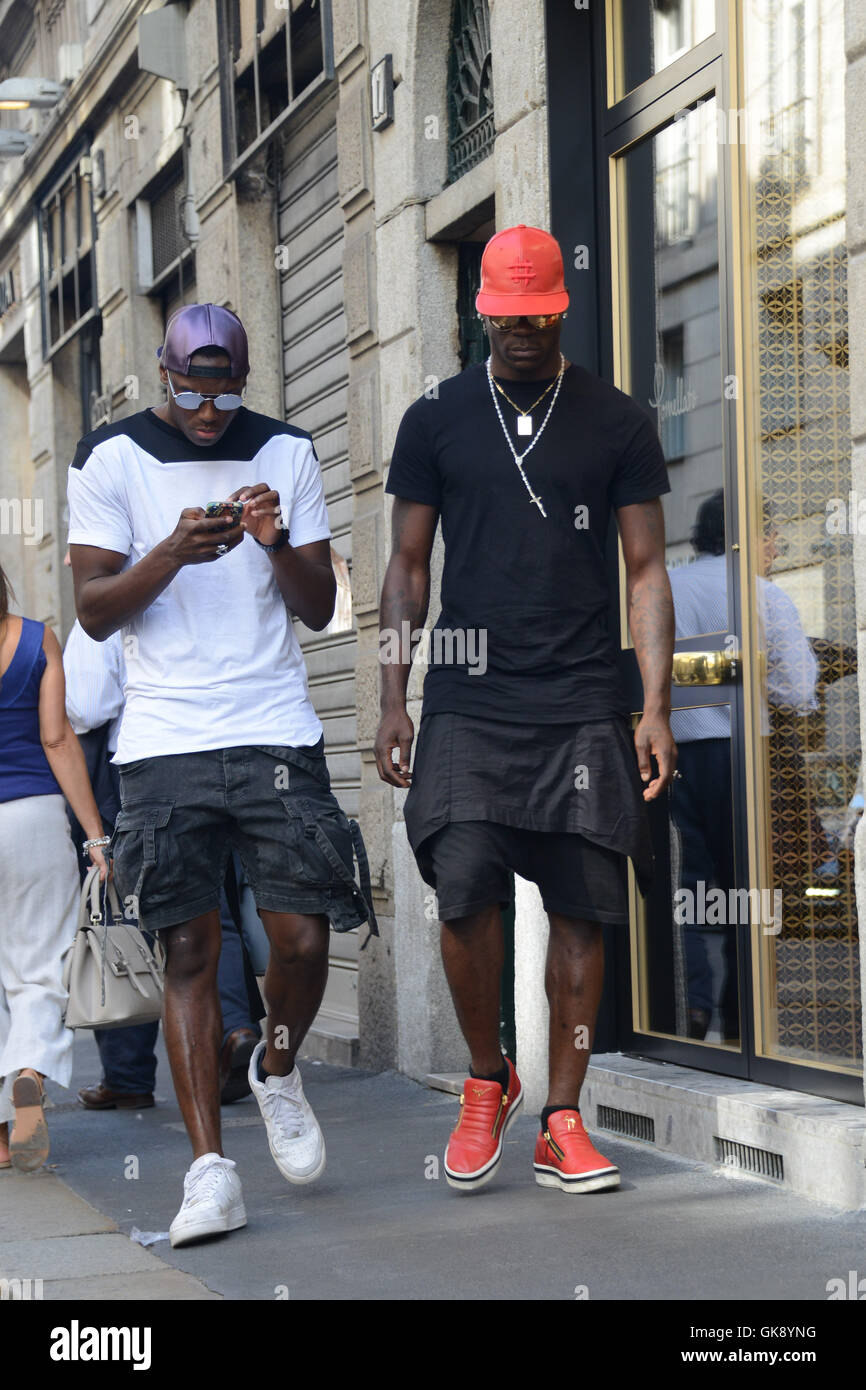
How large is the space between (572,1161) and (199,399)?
6.61ft

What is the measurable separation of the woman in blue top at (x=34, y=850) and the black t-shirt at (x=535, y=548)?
5.15 ft

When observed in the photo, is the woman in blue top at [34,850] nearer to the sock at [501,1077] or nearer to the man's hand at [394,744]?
the man's hand at [394,744]

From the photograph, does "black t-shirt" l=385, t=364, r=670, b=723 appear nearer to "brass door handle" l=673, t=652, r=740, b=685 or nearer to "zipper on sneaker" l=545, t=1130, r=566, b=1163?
"brass door handle" l=673, t=652, r=740, b=685

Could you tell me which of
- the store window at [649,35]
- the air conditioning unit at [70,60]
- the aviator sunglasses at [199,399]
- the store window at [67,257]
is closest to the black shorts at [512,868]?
the aviator sunglasses at [199,399]

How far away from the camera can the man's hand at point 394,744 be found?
4707mm

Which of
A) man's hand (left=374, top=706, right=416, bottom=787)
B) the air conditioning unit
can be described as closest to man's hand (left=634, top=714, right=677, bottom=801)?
man's hand (left=374, top=706, right=416, bottom=787)

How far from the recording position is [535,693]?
470cm

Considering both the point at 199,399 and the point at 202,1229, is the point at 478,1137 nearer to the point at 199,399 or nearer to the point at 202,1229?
the point at 202,1229

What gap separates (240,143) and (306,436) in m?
5.78

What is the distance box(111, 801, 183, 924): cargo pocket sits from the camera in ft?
14.9

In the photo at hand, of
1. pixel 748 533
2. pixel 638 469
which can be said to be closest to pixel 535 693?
pixel 638 469
